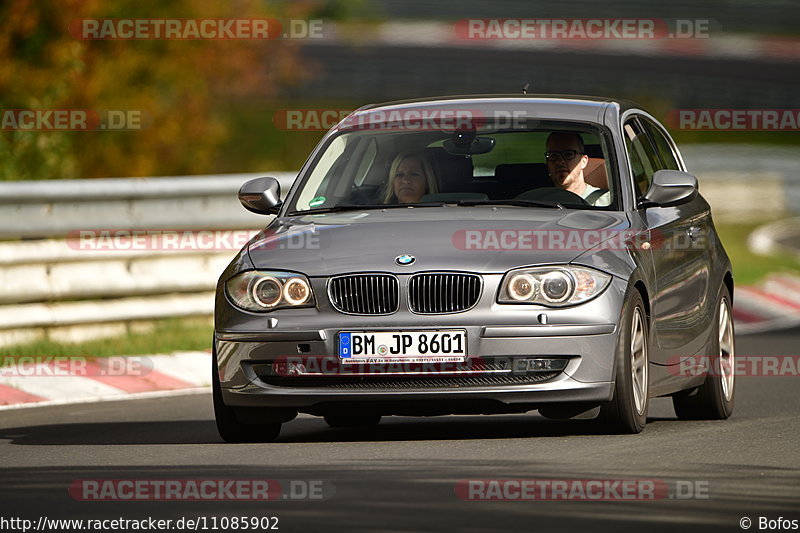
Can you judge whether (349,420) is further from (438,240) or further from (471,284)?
(471,284)

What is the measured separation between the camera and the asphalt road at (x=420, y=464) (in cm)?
703

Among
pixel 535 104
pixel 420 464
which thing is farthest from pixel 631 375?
pixel 535 104

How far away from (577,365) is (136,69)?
1841 cm

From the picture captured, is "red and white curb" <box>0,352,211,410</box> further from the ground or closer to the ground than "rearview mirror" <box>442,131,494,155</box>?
closer to the ground

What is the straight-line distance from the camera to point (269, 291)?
946 centimetres

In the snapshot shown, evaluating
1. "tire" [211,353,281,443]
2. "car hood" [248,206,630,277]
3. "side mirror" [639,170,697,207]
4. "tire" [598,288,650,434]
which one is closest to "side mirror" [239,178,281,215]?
"car hood" [248,206,630,277]

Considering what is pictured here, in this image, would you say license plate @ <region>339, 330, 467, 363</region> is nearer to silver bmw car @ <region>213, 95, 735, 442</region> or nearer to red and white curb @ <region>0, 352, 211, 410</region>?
silver bmw car @ <region>213, 95, 735, 442</region>

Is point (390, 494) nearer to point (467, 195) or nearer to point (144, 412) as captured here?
point (467, 195)

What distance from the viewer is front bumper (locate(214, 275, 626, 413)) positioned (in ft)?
30.0

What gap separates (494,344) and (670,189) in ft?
5.15

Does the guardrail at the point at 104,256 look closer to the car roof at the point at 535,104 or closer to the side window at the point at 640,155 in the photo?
the car roof at the point at 535,104

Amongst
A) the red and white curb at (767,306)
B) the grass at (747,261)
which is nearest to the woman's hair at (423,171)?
the red and white curb at (767,306)

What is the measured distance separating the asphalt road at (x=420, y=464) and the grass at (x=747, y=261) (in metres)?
11.0

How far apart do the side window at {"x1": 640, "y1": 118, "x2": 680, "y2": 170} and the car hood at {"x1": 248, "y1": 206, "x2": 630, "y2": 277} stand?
1732 mm
